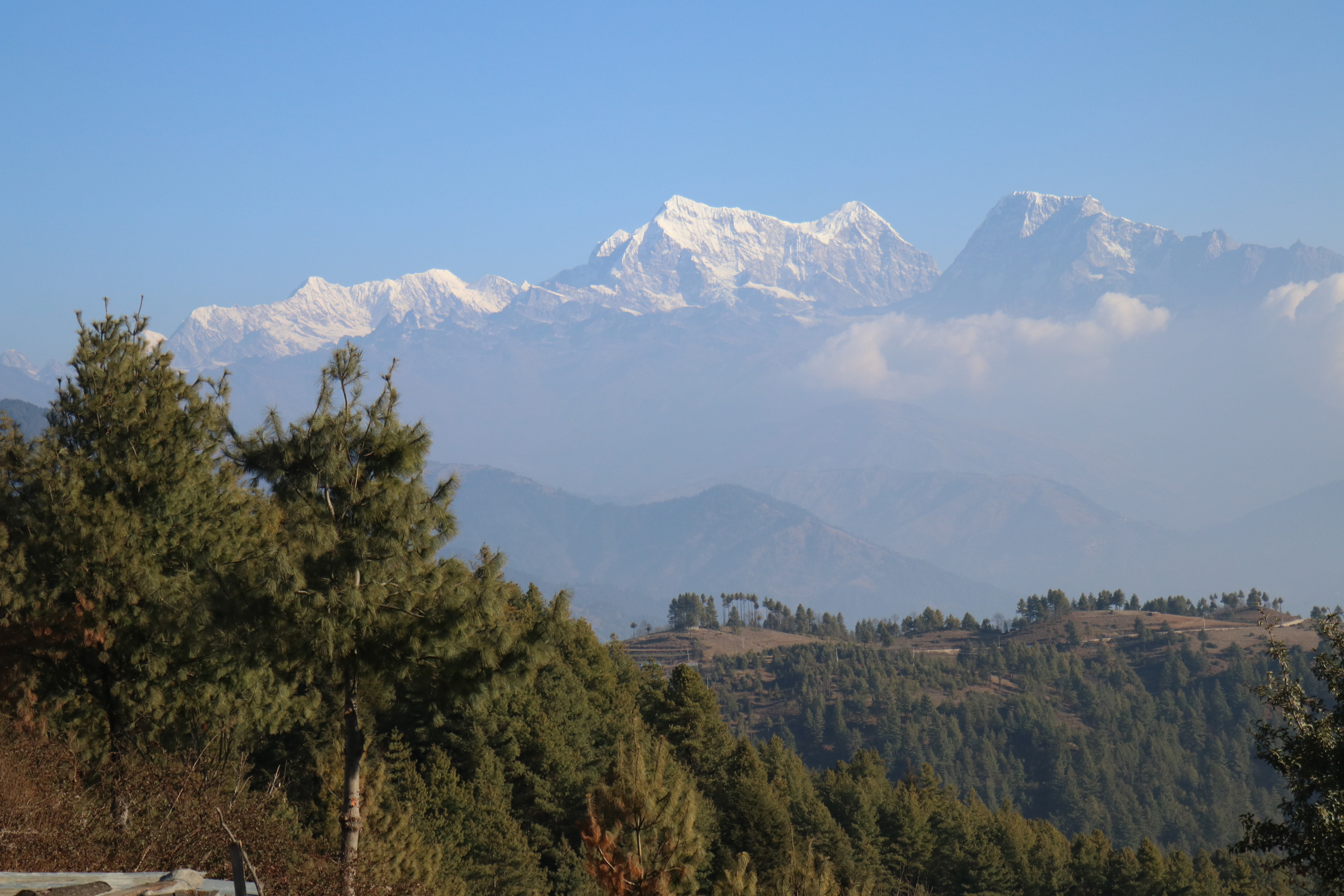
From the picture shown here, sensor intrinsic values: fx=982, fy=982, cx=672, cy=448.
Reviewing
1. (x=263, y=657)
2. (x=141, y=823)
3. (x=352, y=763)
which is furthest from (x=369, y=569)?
(x=141, y=823)

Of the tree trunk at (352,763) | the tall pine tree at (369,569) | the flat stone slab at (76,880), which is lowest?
the flat stone slab at (76,880)

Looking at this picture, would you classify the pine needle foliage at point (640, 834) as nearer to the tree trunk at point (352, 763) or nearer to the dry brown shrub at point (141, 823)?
the dry brown shrub at point (141, 823)

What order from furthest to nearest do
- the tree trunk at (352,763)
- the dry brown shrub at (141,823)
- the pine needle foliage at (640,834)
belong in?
1. the pine needle foliage at (640,834)
2. the tree trunk at (352,763)
3. the dry brown shrub at (141,823)

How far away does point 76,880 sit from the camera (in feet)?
48.2

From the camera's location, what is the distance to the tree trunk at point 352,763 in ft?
60.3

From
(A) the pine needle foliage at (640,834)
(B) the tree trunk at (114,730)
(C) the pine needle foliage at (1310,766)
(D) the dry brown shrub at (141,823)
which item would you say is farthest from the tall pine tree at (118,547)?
(C) the pine needle foliage at (1310,766)

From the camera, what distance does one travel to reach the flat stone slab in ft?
46.2

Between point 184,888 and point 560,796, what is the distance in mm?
33866

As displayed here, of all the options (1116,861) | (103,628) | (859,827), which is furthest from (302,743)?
(1116,861)

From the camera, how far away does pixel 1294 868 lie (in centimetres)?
1892

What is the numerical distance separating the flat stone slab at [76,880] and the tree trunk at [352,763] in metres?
2.50

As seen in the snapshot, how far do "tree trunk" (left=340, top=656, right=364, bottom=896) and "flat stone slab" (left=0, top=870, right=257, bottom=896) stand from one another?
8.21 ft

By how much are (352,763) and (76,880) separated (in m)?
4.83

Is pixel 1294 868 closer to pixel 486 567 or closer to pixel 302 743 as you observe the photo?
pixel 486 567
